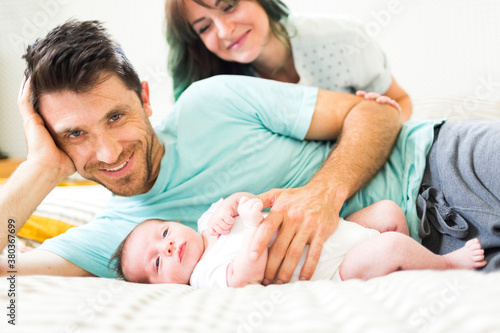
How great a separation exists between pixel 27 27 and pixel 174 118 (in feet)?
6.07

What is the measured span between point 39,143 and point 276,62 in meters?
0.95

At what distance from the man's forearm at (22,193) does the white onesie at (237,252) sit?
43 centimetres

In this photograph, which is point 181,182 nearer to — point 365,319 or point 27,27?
point 365,319

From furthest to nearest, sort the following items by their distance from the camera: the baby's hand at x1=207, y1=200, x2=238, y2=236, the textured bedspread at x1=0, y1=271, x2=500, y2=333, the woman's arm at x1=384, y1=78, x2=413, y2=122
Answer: the woman's arm at x1=384, y1=78, x2=413, y2=122 < the baby's hand at x1=207, y1=200, x2=238, y2=236 < the textured bedspread at x1=0, y1=271, x2=500, y2=333

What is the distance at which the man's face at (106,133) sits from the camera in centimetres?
98

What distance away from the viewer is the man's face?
0.98m

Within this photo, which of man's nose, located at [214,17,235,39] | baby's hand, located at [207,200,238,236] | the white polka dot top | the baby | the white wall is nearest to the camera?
the baby

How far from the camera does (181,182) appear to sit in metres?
1.13

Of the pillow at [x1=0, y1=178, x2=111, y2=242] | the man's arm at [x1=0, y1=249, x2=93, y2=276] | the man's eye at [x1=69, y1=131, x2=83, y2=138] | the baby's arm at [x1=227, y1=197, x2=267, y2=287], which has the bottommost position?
the pillow at [x1=0, y1=178, x2=111, y2=242]

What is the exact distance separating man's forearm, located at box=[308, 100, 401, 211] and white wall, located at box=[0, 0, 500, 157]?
0.67 m

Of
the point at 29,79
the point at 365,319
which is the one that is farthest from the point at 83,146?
the point at 365,319

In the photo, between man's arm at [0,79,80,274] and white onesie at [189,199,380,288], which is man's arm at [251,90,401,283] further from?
man's arm at [0,79,80,274]

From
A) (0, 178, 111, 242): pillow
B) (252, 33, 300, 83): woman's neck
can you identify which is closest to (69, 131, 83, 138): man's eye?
(0, 178, 111, 242): pillow

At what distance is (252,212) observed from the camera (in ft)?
2.69
